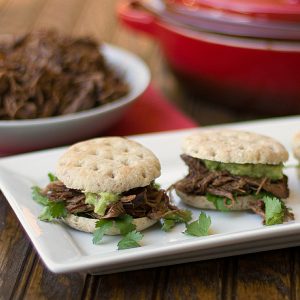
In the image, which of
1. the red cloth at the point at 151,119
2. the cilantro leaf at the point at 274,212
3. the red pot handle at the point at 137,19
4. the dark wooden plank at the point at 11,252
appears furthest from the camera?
the red pot handle at the point at 137,19

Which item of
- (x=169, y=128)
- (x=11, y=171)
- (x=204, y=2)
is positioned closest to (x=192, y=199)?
(x=11, y=171)

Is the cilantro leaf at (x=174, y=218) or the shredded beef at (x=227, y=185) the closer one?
the cilantro leaf at (x=174, y=218)

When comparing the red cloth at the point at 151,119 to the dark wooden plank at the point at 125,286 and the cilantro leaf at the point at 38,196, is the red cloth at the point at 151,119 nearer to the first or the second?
the cilantro leaf at the point at 38,196

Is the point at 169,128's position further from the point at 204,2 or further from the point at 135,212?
the point at 135,212

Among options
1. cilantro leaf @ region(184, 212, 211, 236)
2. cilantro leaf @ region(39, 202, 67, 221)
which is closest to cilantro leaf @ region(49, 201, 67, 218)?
cilantro leaf @ region(39, 202, 67, 221)

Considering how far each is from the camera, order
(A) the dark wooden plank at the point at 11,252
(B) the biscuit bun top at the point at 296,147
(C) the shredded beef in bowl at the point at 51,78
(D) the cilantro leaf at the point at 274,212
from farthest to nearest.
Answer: (C) the shredded beef in bowl at the point at 51,78 < (B) the biscuit bun top at the point at 296,147 < (D) the cilantro leaf at the point at 274,212 < (A) the dark wooden plank at the point at 11,252

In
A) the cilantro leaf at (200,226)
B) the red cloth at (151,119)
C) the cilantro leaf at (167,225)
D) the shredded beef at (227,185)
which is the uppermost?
the shredded beef at (227,185)

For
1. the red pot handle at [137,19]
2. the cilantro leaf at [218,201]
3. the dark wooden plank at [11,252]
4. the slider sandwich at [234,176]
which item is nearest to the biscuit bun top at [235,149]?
the slider sandwich at [234,176]
